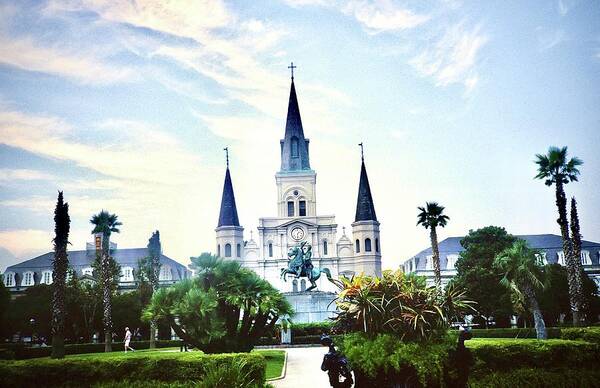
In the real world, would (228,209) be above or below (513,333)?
above

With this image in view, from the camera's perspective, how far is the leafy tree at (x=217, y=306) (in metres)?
20.4

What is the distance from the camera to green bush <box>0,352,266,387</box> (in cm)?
1582

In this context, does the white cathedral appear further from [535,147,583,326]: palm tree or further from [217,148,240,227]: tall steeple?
[535,147,583,326]: palm tree

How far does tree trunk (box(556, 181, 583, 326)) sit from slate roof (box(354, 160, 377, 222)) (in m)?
50.8

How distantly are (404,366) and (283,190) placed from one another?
77.4m

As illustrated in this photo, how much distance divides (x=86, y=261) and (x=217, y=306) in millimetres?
79586

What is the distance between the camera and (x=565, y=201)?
1468 inches

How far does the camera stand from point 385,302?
14.0m

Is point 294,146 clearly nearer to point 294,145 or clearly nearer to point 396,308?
point 294,145

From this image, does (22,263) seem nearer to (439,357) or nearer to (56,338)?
(56,338)

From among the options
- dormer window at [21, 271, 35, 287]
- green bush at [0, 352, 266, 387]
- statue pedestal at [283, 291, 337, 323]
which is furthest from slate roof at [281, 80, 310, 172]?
green bush at [0, 352, 266, 387]

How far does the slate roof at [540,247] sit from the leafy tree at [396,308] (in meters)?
75.0

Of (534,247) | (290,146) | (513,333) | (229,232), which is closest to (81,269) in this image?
(229,232)

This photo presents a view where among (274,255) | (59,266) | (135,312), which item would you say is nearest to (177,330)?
(59,266)
